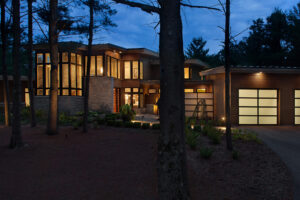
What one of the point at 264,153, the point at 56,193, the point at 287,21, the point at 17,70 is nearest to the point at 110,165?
the point at 56,193

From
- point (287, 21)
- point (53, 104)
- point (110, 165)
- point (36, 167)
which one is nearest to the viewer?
point (36, 167)

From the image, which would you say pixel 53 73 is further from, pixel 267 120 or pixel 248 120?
pixel 267 120

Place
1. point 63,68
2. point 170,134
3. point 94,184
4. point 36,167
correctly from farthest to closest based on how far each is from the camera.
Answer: point 63,68 → point 36,167 → point 94,184 → point 170,134

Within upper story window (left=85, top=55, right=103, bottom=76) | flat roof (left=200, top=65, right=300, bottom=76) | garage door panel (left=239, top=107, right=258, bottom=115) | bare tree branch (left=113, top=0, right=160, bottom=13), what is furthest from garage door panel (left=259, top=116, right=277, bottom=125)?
bare tree branch (left=113, top=0, right=160, bottom=13)

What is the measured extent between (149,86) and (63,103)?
943cm

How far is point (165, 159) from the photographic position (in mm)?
3033

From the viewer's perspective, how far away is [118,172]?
528 cm

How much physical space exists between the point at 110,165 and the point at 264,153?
5304 millimetres

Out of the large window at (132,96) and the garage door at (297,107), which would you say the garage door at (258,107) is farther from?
the large window at (132,96)

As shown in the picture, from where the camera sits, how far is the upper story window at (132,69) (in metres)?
21.3

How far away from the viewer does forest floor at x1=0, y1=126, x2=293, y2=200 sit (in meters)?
4.22

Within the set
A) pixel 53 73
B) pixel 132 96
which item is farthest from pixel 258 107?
pixel 53 73

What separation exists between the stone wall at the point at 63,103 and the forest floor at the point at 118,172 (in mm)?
8189

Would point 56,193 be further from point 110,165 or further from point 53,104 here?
point 53,104
